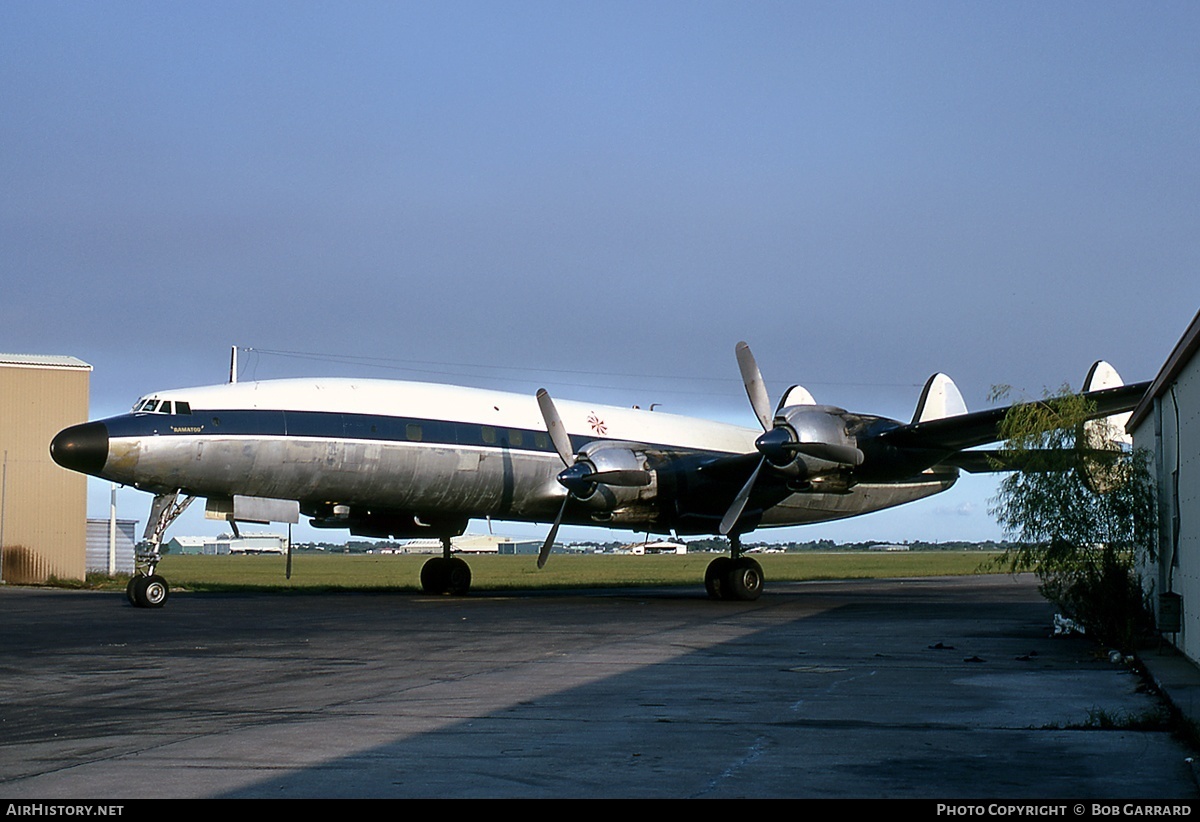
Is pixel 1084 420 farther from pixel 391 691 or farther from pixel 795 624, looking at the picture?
pixel 391 691

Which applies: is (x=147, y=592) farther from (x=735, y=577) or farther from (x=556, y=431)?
(x=735, y=577)

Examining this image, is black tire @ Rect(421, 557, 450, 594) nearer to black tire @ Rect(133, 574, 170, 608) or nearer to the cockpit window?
black tire @ Rect(133, 574, 170, 608)

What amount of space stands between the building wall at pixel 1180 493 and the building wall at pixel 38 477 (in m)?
34.4

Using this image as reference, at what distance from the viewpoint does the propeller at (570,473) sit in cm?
2462

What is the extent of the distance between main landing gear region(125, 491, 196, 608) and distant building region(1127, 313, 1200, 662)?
16.8m

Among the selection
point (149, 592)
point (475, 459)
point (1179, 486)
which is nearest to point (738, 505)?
point (475, 459)

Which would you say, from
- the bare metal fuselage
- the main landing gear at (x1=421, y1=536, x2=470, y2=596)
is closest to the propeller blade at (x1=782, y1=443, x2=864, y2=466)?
the bare metal fuselage

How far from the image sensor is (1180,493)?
14.0 m

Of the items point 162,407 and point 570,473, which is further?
point 570,473

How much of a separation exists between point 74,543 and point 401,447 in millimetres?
20716

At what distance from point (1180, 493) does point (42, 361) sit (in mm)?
35819

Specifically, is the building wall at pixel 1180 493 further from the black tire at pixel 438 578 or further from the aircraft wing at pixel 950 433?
the black tire at pixel 438 578
